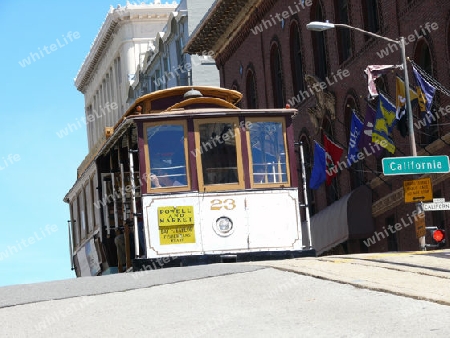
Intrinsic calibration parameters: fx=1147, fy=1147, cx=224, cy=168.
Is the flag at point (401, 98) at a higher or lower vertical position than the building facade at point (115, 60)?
lower

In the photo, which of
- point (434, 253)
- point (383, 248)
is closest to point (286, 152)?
point (434, 253)

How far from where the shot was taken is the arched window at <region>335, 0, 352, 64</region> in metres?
40.1

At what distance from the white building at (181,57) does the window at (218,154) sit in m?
34.8

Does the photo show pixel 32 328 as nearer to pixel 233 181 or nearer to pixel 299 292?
pixel 299 292

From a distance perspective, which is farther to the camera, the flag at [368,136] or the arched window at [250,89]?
the arched window at [250,89]

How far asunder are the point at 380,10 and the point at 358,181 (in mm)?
6213

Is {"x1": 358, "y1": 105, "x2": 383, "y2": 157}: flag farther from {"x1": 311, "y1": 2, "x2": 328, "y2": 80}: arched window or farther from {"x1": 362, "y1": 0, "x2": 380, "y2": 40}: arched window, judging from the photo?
{"x1": 311, "y1": 2, "x2": 328, "y2": 80}: arched window

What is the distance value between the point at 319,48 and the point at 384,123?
34.7 ft

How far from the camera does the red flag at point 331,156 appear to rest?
38438 mm

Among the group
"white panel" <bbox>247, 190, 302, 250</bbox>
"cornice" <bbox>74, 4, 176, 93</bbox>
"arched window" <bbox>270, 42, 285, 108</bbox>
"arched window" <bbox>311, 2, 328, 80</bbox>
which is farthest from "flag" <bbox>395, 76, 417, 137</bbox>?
"cornice" <bbox>74, 4, 176, 93</bbox>

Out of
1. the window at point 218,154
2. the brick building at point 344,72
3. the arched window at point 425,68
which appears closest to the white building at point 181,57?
the brick building at point 344,72

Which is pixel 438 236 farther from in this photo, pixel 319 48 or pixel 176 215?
pixel 319 48

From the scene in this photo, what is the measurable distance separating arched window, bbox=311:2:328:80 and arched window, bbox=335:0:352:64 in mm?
1526

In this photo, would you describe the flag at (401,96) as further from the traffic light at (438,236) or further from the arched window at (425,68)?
the traffic light at (438,236)
